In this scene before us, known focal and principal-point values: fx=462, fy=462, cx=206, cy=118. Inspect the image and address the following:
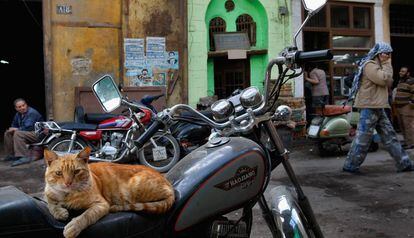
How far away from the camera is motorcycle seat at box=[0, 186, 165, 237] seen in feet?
5.73

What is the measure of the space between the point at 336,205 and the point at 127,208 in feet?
12.4

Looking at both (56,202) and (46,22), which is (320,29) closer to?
(46,22)

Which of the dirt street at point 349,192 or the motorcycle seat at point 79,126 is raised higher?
the motorcycle seat at point 79,126

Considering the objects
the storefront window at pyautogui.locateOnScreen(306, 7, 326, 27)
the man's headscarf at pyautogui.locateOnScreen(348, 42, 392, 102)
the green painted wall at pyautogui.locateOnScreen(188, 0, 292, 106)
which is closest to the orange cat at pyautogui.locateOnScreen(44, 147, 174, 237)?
the man's headscarf at pyautogui.locateOnScreen(348, 42, 392, 102)

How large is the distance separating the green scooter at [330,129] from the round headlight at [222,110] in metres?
6.34

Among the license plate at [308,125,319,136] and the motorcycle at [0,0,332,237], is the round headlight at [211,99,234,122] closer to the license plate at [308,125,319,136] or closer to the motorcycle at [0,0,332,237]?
the motorcycle at [0,0,332,237]

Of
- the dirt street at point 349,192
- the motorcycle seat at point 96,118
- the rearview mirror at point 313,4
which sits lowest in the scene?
the dirt street at point 349,192

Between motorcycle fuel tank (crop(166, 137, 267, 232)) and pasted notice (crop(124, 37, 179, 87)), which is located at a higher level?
pasted notice (crop(124, 37, 179, 87))

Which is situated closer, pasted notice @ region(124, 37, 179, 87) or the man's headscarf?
the man's headscarf

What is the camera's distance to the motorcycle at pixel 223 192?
1.84 metres

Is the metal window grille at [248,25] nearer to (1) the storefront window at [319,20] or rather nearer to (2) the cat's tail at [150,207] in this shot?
(1) the storefront window at [319,20]

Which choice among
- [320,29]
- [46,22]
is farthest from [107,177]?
[320,29]

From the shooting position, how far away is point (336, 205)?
525 centimetres

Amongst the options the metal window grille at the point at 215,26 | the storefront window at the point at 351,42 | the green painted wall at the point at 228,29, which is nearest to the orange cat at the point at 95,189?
the green painted wall at the point at 228,29
